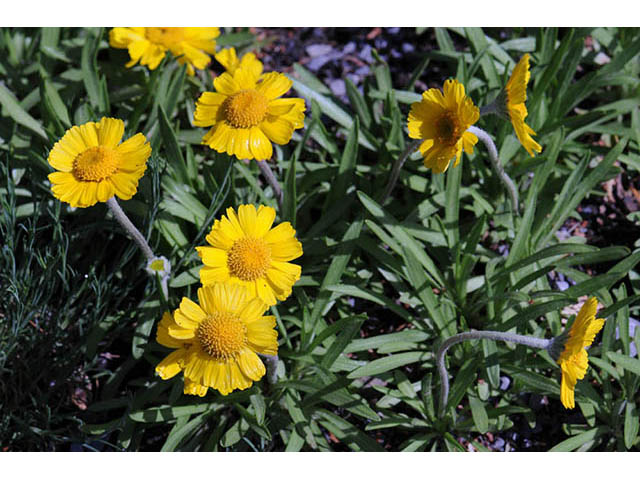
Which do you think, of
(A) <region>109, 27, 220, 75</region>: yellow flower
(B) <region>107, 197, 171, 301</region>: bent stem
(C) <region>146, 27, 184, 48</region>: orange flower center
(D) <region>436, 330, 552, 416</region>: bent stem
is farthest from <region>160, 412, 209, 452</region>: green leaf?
(C) <region>146, 27, 184, 48</region>: orange flower center

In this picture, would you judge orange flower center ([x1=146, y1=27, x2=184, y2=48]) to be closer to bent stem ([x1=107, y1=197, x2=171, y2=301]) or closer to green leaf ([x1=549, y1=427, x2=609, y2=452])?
bent stem ([x1=107, y1=197, x2=171, y2=301])

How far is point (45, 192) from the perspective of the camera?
2637 millimetres

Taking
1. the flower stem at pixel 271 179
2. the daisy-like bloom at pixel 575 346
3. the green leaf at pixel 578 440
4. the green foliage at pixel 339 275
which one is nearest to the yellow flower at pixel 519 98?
the green foliage at pixel 339 275

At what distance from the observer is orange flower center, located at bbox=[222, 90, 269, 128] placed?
2068mm

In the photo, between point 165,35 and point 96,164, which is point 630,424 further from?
point 165,35

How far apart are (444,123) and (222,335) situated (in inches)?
34.6

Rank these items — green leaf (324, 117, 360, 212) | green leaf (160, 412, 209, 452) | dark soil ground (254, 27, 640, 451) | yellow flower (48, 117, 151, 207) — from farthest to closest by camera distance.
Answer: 1. dark soil ground (254, 27, 640, 451)
2. green leaf (324, 117, 360, 212)
3. green leaf (160, 412, 209, 452)
4. yellow flower (48, 117, 151, 207)

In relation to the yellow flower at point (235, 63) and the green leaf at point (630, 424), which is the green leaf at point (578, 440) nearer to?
the green leaf at point (630, 424)

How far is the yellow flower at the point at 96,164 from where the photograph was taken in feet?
5.90

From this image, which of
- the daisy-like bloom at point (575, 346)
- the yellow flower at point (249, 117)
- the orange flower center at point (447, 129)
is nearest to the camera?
the daisy-like bloom at point (575, 346)

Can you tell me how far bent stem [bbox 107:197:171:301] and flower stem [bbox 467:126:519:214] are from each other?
3.32ft

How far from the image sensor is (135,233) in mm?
1952

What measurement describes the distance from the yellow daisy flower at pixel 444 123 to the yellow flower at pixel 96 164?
0.80 meters

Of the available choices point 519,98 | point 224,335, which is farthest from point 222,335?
point 519,98
